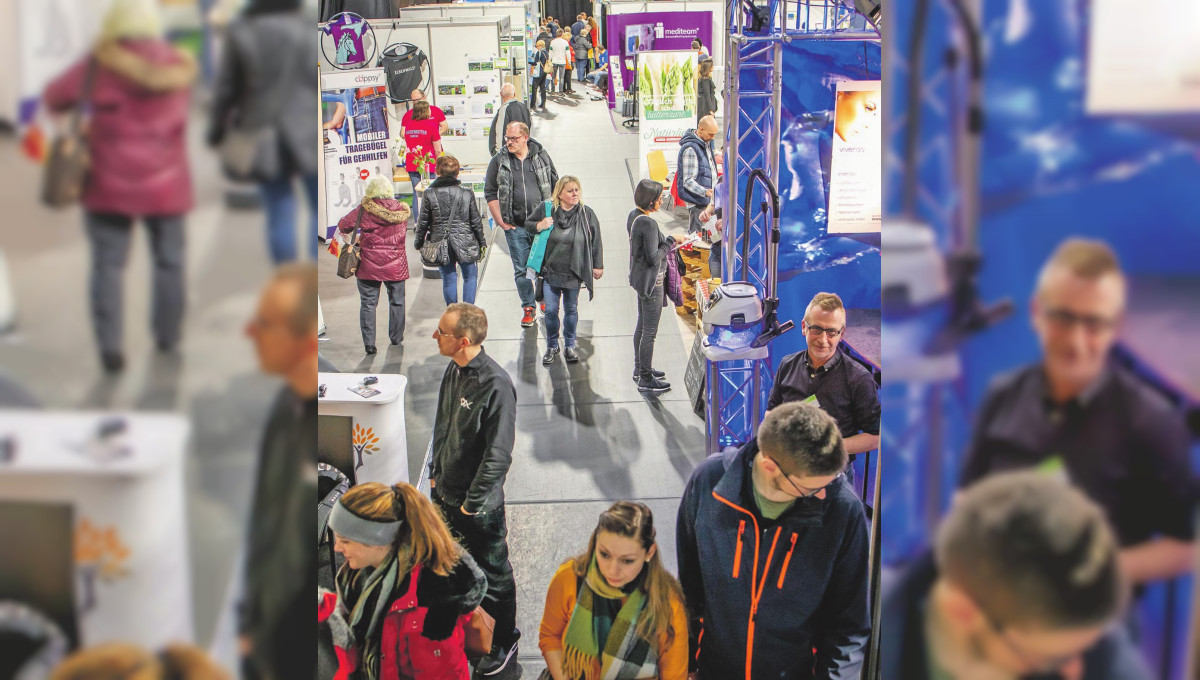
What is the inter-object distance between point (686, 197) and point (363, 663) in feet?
20.5

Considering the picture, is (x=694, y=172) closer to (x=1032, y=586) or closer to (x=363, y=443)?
(x=363, y=443)

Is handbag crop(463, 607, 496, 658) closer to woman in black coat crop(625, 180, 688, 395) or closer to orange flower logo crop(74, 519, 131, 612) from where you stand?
orange flower logo crop(74, 519, 131, 612)

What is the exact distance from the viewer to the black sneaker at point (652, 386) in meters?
7.51

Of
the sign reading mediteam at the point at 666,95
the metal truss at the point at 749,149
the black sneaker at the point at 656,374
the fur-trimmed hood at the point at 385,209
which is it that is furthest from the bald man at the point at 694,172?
the sign reading mediteam at the point at 666,95

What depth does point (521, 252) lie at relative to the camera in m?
8.44

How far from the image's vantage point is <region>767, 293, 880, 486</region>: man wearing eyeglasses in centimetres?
427

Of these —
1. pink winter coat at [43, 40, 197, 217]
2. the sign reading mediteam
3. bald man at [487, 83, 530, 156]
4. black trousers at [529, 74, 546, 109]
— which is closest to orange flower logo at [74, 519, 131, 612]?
pink winter coat at [43, 40, 197, 217]

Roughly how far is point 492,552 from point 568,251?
3790 mm

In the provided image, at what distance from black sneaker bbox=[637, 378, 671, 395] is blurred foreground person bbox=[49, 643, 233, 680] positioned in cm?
662

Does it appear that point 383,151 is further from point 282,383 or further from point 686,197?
point 282,383

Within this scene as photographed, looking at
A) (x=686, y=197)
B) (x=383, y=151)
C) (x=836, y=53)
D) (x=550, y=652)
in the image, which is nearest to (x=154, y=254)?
(x=550, y=652)

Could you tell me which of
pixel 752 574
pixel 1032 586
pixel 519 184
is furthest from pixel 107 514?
pixel 519 184

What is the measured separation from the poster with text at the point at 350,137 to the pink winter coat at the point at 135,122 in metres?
8.61

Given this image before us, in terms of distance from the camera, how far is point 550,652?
120 inches
